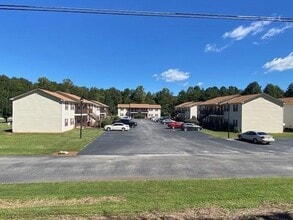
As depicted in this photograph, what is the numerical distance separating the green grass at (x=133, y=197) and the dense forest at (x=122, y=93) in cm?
10193

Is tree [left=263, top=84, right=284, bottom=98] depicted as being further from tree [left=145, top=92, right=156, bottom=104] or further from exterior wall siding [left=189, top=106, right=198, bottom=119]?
tree [left=145, top=92, right=156, bottom=104]

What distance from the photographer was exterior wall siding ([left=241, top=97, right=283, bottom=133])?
2493 inches

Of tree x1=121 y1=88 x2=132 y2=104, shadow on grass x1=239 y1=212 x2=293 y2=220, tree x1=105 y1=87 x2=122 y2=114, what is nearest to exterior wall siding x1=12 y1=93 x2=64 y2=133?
shadow on grass x1=239 y1=212 x2=293 y2=220

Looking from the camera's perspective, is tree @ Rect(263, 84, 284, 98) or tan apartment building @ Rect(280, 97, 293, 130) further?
tree @ Rect(263, 84, 284, 98)

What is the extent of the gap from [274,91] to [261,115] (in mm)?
83559

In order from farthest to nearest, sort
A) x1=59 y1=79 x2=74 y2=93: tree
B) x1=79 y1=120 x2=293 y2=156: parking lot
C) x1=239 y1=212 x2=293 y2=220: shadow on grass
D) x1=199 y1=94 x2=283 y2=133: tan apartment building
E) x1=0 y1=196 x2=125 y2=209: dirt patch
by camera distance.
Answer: x1=59 y1=79 x2=74 y2=93: tree
x1=199 y1=94 x2=283 y2=133: tan apartment building
x1=79 y1=120 x2=293 y2=156: parking lot
x1=0 y1=196 x2=125 y2=209: dirt patch
x1=239 y1=212 x2=293 y2=220: shadow on grass

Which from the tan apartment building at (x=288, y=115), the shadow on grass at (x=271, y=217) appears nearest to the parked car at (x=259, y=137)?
the tan apartment building at (x=288, y=115)

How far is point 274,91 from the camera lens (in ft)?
467

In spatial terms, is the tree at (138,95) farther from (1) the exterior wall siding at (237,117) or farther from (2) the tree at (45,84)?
(1) the exterior wall siding at (237,117)

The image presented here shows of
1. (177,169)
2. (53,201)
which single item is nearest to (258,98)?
(177,169)

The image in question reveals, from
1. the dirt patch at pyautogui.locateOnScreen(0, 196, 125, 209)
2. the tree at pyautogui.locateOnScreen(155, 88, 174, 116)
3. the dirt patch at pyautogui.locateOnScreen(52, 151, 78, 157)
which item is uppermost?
the tree at pyautogui.locateOnScreen(155, 88, 174, 116)

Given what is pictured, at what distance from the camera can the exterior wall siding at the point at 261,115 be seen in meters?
63.3

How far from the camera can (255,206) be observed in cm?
1103

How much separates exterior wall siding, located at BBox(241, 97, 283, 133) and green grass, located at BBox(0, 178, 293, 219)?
158 ft
